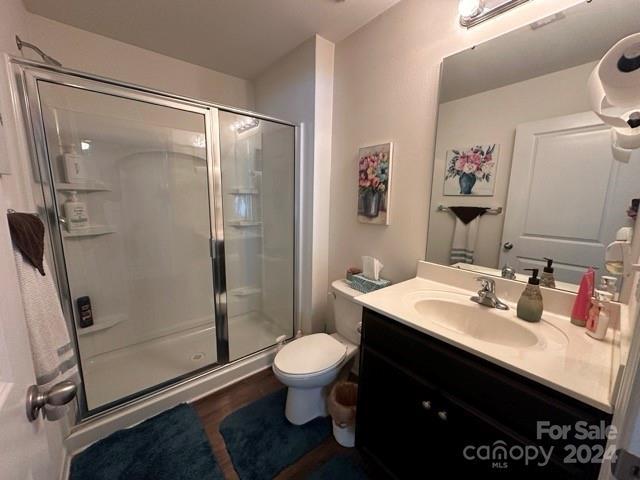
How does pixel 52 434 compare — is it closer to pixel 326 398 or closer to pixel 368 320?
pixel 326 398

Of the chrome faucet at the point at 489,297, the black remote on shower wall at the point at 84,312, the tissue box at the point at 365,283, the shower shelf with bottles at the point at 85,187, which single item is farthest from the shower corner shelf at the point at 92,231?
the chrome faucet at the point at 489,297

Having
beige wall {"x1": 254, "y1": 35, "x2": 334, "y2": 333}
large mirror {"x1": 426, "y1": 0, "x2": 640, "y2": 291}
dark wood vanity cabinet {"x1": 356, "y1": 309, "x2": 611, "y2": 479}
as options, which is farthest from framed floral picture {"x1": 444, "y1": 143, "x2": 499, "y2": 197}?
beige wall {"x1": 254, "y1": 35, "x2": 334, "y2": 333}

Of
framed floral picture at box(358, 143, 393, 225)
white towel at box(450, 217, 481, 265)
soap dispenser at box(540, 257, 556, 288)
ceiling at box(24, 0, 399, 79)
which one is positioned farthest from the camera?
framed floral picture at box(358, 143, 393, 225)

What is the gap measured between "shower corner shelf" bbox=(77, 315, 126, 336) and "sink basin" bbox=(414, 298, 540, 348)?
6.96 ft

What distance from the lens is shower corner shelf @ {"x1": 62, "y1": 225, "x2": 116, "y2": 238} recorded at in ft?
5.49

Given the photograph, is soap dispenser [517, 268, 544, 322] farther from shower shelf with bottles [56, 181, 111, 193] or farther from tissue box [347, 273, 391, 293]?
shower shelf with bottles [56, 181, 111, 193]

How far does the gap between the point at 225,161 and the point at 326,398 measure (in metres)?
1.79

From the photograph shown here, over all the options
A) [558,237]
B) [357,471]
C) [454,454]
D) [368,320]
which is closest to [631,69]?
[558,237]

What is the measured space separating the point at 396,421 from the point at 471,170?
3.93 ft

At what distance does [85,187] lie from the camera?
171cm

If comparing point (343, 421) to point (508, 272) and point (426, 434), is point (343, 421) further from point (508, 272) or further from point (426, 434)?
point (508, 272)

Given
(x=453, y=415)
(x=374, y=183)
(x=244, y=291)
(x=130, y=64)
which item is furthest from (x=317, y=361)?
(x=130, y=64)

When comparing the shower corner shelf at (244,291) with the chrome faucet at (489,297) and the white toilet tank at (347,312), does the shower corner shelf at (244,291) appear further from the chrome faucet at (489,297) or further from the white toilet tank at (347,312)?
the chrome faucet at (489,297)

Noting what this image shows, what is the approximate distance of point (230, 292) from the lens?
229 centimetres
